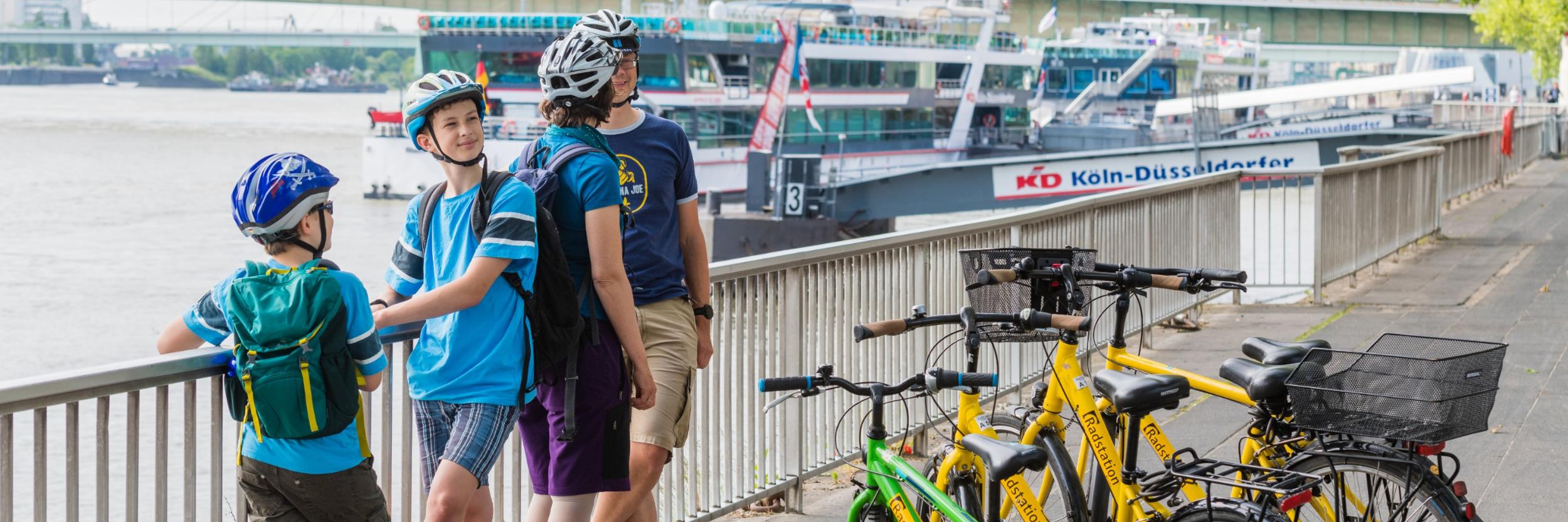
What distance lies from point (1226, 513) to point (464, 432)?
1.75 m

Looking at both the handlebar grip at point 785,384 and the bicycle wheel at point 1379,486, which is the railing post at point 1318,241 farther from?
the handlebar grip at point 785,384

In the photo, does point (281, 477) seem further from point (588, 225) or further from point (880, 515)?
point (880, 515)

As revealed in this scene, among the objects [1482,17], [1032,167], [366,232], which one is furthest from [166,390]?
[1482,17]

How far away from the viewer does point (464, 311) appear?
3.53 meters

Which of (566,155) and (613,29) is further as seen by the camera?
(613,29)

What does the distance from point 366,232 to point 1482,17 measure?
30994 millimetres

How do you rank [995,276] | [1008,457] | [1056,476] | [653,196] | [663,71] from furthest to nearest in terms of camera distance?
[663,71] → [995,276] → [1056,476] → [653,196] → [1008,457]

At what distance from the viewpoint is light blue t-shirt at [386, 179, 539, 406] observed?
137 inches

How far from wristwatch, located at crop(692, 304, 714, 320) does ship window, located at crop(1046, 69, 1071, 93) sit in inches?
2167

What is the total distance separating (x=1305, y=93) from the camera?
5406 cm

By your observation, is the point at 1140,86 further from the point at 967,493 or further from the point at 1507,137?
the point at 967,493

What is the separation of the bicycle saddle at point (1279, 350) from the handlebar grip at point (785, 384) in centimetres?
144

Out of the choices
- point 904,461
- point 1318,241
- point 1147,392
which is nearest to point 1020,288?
point 1147,392

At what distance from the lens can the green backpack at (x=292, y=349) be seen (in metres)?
3.09
